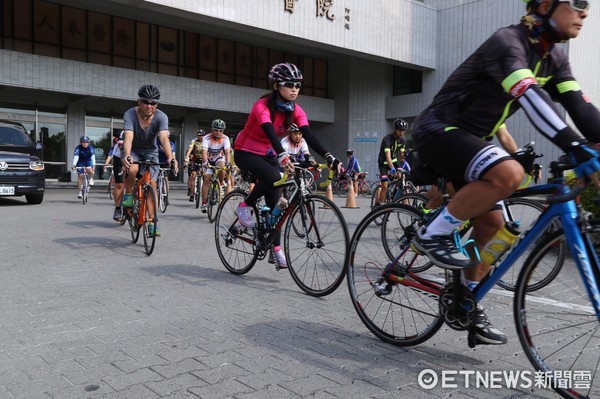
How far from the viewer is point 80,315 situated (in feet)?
12.7

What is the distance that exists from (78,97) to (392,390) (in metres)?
25.1

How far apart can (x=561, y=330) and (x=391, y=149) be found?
310 inches

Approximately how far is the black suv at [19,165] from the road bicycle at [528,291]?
12.0 m

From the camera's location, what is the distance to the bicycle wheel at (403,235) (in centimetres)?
316

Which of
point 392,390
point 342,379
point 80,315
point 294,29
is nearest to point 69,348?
point 80,315

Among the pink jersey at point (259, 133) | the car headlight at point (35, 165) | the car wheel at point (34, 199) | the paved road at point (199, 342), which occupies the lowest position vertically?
the paved road at point (199, 342)

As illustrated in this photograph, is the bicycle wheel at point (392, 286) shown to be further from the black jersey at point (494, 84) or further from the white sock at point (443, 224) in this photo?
the black jersey at point (494, 84)

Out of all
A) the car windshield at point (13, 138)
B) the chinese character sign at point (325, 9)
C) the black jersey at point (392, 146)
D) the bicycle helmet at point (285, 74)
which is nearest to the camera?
the bicycle helmet at point (285, 74)

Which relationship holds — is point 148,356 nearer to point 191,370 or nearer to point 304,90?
point 191,370

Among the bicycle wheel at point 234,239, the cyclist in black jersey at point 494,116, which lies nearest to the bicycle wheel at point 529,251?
the cyclist in black jersey at point 494,116

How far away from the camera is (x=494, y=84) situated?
9.02 ft

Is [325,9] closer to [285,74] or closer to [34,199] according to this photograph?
[34,199]

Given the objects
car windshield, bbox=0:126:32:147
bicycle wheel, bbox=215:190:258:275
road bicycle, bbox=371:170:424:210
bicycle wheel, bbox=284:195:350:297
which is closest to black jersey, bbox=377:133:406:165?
road bicycle, bbox=371:170:424:210

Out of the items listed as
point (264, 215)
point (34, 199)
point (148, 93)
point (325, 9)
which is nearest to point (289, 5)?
point (325, 9)
